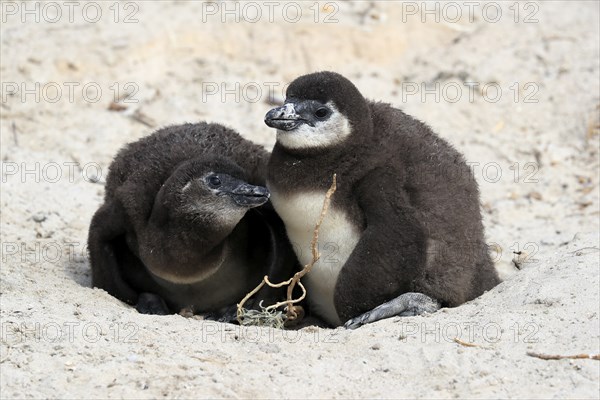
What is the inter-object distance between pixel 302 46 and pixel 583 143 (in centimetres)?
342

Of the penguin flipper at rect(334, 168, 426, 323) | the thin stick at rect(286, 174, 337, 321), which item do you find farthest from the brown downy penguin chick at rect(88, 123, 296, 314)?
the penguin flipper at rect(334, 168, 426, 323)

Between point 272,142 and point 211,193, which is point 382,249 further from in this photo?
point 272,142

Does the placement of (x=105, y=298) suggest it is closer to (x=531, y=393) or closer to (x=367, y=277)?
(x=367, y=277)

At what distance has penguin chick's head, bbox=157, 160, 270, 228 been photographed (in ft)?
23.5

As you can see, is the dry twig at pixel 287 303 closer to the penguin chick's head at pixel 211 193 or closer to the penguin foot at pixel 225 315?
the penguin foot at pixel 225 315

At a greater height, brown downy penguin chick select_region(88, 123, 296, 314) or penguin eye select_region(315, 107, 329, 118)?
penguin eye select_region(315, 107, 329, 118)

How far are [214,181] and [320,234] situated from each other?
34.8 inches

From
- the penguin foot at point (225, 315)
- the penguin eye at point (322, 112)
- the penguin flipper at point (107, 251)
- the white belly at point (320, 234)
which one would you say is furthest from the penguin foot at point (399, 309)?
the penguin flipper at point (107, 251)

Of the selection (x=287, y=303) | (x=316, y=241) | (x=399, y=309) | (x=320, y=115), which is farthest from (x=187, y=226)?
(x=399, y=309)

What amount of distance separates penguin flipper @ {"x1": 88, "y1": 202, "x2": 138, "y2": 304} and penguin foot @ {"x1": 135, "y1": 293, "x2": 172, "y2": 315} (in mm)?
78

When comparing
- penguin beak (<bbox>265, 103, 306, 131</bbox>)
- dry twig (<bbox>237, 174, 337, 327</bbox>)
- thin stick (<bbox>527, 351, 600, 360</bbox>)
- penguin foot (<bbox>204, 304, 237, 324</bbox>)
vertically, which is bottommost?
penguin foot (<bbox>204, 304, 237, 324</bbox>)

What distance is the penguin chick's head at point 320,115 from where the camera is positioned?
6863 millimetres

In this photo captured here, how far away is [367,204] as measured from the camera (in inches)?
267

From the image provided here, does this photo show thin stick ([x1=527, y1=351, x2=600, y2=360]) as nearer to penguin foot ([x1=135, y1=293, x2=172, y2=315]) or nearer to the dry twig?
the dry twig
